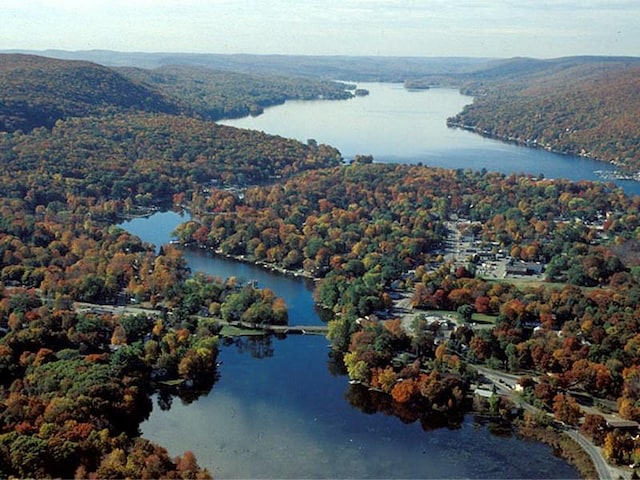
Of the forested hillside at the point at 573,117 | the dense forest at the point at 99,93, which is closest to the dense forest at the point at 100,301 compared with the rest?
the dense forest at the point at 99,93

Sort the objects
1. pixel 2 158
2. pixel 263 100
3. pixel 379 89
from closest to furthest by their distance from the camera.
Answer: pixel 2 158
pixel 263 100
pixel 379 89

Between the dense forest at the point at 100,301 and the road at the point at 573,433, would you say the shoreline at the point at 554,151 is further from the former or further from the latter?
the road at the point at 573,433

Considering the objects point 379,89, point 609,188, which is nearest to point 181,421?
point 609,188

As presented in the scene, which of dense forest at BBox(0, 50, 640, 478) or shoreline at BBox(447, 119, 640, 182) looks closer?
dense forest at BBox(0, 50, 640, 478)

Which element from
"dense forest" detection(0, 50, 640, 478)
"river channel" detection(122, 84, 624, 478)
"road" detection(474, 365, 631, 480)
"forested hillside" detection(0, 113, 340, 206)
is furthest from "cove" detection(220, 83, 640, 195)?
"river channel" detection(122, 84, 624, 478)

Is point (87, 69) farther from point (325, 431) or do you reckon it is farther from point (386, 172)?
point (325, 431)

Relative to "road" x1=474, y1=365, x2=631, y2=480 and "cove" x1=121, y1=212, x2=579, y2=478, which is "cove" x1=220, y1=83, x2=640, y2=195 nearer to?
"road" x1=474, y1=365, x2=631, y2=480

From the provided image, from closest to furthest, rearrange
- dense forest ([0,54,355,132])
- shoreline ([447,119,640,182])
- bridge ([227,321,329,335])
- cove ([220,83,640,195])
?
bridge ([227,321,329,335])
shoreline ([447,119,640,182])
dense forest ([0,54,355,132])
cove ([220,83,640,195])
